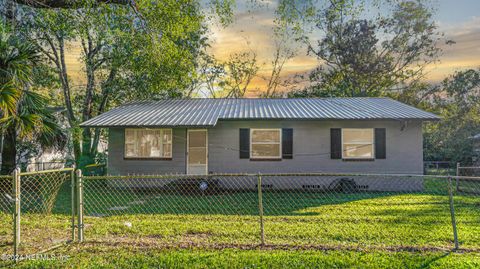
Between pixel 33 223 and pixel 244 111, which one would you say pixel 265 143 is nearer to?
pixel 244 111

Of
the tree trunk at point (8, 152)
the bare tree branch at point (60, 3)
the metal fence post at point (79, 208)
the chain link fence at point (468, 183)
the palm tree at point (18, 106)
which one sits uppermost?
the bare tree branch at point (60, 3)

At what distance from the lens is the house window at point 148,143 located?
12.3 metres

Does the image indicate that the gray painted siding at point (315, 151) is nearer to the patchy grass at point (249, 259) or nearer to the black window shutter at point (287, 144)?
the black window shutter at point (287, 144)

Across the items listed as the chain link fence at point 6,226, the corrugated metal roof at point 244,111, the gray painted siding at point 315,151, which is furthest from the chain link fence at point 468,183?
the chain link fence at point 6,226

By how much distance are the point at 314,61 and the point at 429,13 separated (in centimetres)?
910

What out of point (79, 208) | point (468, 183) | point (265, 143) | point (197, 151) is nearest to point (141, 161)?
point (197, 151)

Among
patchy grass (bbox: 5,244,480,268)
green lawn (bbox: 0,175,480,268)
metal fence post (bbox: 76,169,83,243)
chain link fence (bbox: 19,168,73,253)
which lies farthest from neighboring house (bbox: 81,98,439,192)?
patchy grass (bbox: 5,244,480,268)

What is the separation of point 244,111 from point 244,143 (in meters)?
1.44

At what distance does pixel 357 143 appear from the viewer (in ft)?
39.3

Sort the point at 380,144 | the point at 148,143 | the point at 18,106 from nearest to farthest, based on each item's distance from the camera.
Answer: the point at 18,106
the point at 380,144
the point at 148,143

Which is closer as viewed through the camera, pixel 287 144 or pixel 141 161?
pixel 287 144

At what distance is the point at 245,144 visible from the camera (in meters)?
12.1

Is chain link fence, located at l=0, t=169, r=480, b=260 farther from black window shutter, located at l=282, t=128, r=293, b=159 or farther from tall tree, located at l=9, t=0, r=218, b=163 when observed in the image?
tall tree, located at l=9, t=0, r=218, b=163

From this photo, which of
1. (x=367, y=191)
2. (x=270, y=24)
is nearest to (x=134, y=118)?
(x=270, y=24)
